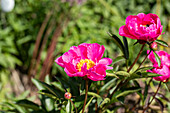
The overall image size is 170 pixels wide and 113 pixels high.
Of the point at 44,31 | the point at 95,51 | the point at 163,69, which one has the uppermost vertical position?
the point at 44,31

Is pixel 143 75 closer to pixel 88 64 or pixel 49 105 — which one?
pixel 88 64

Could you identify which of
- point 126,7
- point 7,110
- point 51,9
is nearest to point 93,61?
point 7,110

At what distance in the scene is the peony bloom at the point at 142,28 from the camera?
80 cm

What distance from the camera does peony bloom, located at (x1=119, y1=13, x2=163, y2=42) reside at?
2.63 feet

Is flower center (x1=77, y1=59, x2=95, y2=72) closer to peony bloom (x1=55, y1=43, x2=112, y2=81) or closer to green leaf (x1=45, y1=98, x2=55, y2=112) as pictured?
peony bloom (x1=55, y1=43, x2=112, y2=81)

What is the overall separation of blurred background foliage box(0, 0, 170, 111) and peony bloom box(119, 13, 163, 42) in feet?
4.61

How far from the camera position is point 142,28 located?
819 mm

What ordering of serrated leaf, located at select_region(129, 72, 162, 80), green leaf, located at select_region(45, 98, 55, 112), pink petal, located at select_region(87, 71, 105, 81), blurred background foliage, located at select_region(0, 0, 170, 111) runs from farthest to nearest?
blurred background foliage, located at select_region(0, 0, 170, 111) → green leaf, located at select_region(45, 98, 55, 112) → serrated leaf, located at select_region(129, 72, 162, 80) → pink petal, located at select_region(87, 71, 105, 81)

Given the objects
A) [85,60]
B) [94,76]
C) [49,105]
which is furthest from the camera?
[49,105]

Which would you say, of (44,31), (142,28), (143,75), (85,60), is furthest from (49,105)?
(44,31)

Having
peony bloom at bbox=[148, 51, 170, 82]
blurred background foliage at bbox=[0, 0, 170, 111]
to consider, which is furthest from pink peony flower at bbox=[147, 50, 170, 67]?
blurred background foliage at bbox=[0, 0, 170, 111]

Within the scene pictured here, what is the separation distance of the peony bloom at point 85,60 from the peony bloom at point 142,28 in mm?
125

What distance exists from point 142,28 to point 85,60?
0.83 ft

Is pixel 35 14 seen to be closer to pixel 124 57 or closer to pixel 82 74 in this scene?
pixel 124 57
